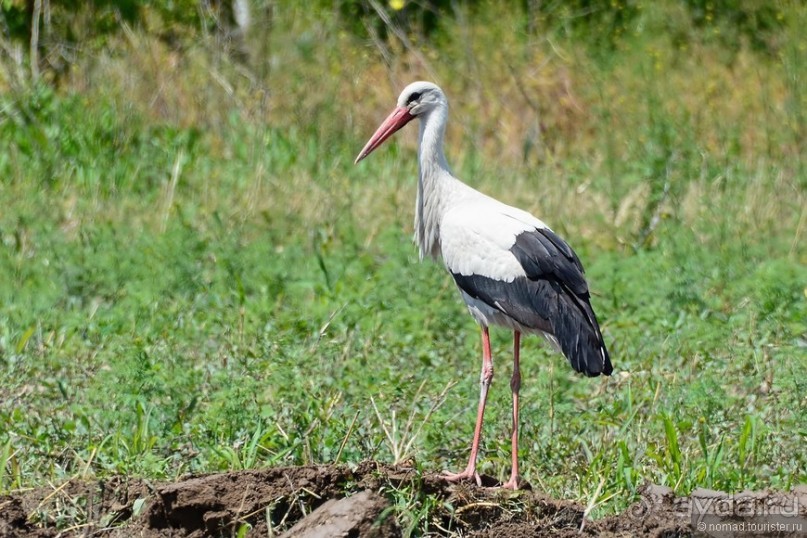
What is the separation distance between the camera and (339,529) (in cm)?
346

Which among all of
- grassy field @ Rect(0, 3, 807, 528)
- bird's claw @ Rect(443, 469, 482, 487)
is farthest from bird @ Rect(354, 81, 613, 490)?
grassy field @ Rect(0, 3, 807, 528)

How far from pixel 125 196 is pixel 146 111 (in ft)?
5.11

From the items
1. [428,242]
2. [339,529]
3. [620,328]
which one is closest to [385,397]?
[428,242]

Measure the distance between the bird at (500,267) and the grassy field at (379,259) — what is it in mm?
296

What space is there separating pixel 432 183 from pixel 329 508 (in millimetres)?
2014

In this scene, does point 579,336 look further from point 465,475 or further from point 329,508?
point 329,508

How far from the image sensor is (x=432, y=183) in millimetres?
5254

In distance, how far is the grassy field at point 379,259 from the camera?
461cm

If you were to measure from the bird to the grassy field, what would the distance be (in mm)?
296

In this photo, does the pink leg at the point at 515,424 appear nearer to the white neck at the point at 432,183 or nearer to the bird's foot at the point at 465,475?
the bird's foot at the point at 465,475

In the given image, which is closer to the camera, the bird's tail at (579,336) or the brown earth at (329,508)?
the brown earth at (329,508)

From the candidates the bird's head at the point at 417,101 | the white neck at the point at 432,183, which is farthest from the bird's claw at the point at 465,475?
the bird's head at the point at 417,101

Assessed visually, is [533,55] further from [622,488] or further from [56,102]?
[622,488]

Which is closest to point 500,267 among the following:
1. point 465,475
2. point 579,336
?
point 579,336
